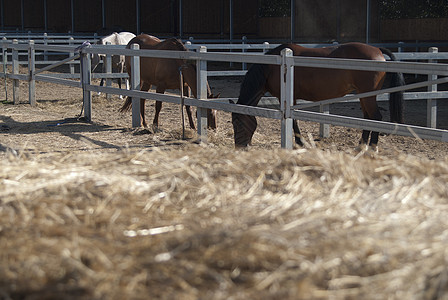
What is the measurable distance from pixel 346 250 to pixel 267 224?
1.13 ft

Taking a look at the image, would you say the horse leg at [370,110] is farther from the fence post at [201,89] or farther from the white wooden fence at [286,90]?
the fence post at [201,89]

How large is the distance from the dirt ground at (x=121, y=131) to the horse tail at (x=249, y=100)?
8.9 inches

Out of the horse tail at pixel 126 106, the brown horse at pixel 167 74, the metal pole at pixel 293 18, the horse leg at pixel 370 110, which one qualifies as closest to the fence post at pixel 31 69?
the horse tail at pixel 126 106

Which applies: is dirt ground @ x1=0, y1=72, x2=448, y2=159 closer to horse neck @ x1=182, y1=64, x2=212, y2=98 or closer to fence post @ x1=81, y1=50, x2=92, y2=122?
fence post @ x1=81, y1=50, x2=92, y2=122

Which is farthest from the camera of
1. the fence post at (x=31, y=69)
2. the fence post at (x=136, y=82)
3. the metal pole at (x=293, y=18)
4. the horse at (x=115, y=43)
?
the metal pole at (x=293, y=18)

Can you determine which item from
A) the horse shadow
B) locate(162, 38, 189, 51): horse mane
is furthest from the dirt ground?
locate(162, 38, 189, 51): horse mane

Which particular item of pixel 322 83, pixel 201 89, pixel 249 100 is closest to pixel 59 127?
pixel 201 89

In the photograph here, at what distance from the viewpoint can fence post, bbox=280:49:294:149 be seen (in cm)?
626

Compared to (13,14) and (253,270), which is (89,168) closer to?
(253,270)

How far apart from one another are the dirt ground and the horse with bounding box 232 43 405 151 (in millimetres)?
339

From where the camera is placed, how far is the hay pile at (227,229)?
193 centimetres

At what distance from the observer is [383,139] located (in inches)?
328

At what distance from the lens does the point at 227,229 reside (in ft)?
7.17

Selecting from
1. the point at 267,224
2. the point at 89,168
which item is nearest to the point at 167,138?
the point at 89,168
